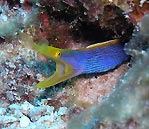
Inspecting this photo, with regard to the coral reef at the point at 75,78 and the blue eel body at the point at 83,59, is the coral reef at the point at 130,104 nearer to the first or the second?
the coral reef at the point at 75,78

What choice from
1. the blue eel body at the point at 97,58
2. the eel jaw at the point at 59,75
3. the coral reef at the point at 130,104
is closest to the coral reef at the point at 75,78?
the coral reef at the point at 130,104

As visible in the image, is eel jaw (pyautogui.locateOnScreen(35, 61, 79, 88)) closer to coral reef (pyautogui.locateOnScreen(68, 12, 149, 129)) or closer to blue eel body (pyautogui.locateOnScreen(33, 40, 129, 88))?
blue eel body (pyautogui.locateOnScreen(33, 40, 129, 88))

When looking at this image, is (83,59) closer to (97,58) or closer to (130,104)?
(97,58)

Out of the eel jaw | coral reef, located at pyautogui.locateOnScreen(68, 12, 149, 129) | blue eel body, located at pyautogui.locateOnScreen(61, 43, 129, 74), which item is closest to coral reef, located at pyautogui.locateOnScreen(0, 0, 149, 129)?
Result: coral reef, located at pyautogui.locateOnScreen(68, 12, 149, 129)

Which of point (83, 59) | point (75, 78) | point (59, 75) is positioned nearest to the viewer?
point (59, 75)

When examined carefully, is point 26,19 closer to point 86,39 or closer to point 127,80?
point 86,39

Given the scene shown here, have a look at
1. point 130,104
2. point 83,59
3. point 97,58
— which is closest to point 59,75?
point 83,59

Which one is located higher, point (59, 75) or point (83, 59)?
point (83, 59)
